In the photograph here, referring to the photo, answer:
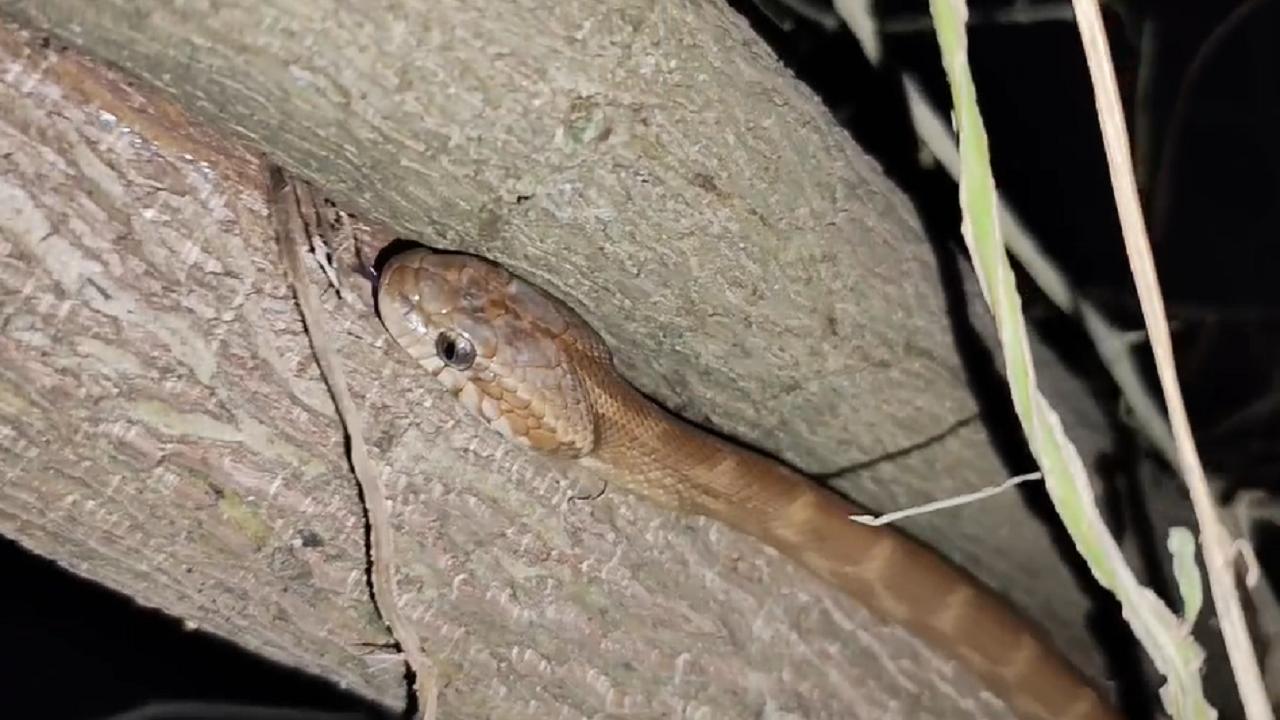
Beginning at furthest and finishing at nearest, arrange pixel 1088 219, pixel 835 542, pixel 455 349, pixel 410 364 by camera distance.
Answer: pixel 1088 219
pixel 835 542
pixel 455 349
pixel 410 364

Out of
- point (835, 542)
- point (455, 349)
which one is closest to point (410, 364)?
point (455, 349)

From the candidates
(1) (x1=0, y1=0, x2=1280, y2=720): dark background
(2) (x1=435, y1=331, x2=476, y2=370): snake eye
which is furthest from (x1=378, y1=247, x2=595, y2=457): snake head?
(1) (x1=0, y1=0, x2=1280, y2=720): dark background

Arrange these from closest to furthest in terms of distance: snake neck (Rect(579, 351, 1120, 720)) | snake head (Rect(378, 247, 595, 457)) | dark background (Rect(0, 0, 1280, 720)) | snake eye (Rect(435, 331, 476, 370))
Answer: snake head (Rect(378, 247, 595, 457))
snake eye (Rect(435, 331, 476, 370))
snake neck (Rect(579, 351, 1120, 720))
dark background (Rect(0, 0, 1280, 720))

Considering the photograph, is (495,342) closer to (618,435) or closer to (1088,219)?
(618,435)

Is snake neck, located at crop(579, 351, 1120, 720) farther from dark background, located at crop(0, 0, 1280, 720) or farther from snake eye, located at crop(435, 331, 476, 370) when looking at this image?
dark background, located at crop(0, 0, 1280, 720)

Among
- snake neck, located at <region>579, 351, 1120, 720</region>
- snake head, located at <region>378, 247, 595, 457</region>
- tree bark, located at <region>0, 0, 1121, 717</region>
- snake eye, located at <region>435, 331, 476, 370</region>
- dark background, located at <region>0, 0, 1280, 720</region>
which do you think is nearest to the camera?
tree bark, located at <region>0, 0, 1121, 717</region>

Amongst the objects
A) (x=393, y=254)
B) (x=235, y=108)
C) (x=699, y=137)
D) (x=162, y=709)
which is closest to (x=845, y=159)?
(x=699, y=137)
